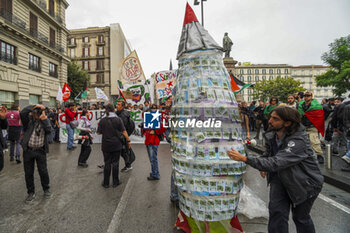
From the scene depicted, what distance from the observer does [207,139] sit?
2111mm

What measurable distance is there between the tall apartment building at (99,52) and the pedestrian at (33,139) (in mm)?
40653

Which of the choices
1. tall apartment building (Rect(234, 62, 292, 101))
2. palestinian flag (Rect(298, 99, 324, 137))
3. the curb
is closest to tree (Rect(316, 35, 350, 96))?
palestinian flag (Rect(298, 99, 324, 137))

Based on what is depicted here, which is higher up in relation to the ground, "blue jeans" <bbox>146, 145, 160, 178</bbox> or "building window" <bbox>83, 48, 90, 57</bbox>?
"building window" <bbox>83, 48, 90, 57</bbox>

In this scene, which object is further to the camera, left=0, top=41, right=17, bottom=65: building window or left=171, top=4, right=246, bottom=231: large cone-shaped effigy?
left=0, top=41, right=17, bottom=65: building window

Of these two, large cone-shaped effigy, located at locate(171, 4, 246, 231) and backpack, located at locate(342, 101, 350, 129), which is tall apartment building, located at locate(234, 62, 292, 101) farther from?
large cone-shaped effigy, located at locate(171, 4, 246, 231)

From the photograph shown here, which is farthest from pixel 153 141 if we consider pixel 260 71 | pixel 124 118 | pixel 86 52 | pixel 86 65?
pixel 260 71

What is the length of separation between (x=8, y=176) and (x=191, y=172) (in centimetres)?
523

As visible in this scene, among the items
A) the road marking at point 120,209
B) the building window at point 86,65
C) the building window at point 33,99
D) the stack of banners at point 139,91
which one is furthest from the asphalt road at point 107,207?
the building window at point 86,65

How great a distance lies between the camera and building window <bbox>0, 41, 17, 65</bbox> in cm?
1518

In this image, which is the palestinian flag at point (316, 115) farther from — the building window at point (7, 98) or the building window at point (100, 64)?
the building window at point (100, 64)

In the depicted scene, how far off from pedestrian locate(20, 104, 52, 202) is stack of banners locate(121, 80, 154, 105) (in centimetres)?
476

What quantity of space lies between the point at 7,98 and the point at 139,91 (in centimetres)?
1456

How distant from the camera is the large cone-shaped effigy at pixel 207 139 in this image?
2.11 meters

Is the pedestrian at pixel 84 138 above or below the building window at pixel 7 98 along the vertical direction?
below
